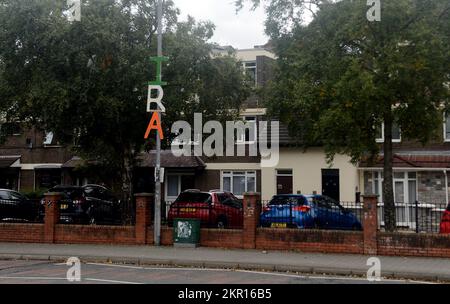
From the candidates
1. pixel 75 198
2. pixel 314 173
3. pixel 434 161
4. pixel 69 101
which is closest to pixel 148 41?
pixel 69 101

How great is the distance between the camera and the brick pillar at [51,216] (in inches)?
779

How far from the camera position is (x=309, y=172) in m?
31.2

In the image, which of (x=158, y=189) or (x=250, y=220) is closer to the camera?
(x=250, y=220)

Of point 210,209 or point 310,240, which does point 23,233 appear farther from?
point 310,240

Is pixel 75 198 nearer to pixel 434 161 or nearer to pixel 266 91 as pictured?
pixel 266 91

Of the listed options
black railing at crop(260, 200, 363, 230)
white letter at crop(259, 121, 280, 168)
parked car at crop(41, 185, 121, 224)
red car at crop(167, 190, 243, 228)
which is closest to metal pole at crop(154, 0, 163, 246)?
red car at crop(167, 190, 243, 228)

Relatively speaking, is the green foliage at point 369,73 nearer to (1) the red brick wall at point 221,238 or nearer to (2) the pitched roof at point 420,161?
(1) the red brick wall at point 221,238

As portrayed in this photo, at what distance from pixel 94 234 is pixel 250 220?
554 centimetres

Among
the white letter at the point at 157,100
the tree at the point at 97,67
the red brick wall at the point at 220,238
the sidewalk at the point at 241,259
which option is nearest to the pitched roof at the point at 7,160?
the tree at the point at 97,67

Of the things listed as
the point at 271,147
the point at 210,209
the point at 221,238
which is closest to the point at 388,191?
the point at 221,238

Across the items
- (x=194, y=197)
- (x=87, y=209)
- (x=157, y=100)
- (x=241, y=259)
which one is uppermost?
(x=157, y=100)

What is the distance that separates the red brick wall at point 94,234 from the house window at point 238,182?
14.2 m

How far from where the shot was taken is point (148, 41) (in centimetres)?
2108

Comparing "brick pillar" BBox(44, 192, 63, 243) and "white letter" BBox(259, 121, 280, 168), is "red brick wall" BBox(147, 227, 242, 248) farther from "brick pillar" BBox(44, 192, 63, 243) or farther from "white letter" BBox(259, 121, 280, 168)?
"white letter" BBox(259, 121, 280, 168)
